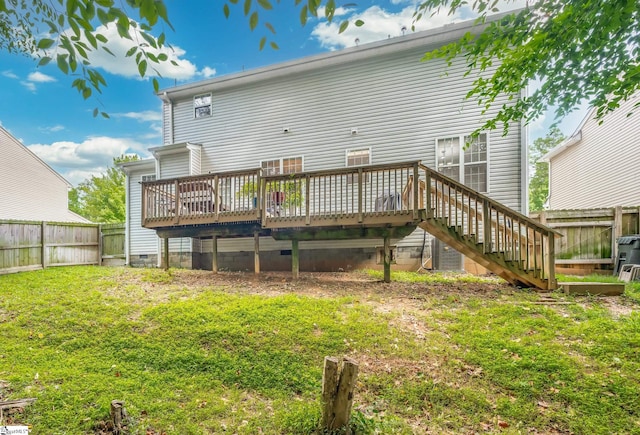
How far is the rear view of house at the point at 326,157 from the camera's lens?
753 centimetres

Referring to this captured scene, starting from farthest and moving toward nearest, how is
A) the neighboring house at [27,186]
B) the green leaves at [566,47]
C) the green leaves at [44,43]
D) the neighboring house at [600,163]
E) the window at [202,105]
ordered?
1. the neighboring house at [27,186]
2. the window at [202,105]
3. the neighboring house at [600,163]
4. the green leaves at [566,47]
5. the green leaves at [44,43]

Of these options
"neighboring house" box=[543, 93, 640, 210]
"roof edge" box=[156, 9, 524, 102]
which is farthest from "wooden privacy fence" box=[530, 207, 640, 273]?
"roof edge" box=[156, 9, 524, 102]

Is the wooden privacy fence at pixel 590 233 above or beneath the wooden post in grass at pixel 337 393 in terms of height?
above

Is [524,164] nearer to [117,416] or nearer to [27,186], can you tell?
[117,416]

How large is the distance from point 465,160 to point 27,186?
22415 mm

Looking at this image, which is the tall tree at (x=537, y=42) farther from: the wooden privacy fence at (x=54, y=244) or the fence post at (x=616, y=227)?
the wooden privacy fence at (x=54, y=244)

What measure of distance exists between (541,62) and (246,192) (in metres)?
6.64

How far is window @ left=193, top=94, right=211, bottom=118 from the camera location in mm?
11094

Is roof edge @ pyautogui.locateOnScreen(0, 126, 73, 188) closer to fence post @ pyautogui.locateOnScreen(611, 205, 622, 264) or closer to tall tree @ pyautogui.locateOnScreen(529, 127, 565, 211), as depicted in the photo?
fence post @ pyautogui.locateOnScreen(611, 205, 622, 264)

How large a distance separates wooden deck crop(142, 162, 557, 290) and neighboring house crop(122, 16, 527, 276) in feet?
4.17

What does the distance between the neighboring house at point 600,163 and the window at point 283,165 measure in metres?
8.95

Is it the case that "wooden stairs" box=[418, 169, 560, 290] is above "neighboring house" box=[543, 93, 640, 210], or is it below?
below

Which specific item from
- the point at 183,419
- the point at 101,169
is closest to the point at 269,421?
the point at 183,419

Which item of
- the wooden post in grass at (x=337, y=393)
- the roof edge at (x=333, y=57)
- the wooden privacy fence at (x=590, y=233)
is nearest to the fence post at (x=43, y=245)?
the roof edge at (x=333, y=57)
